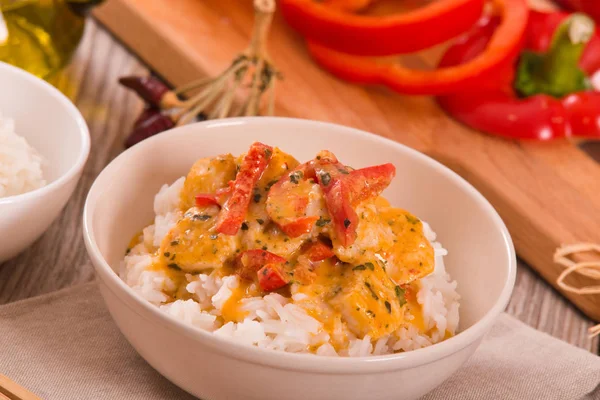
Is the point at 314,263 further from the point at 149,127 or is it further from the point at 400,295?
the point at 149,127

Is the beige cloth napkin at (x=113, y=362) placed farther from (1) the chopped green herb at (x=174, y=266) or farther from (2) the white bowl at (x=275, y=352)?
(1) the chopped green herb at (x=174, y=266)

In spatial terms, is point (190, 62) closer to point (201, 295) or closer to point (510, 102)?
point (510, 102)

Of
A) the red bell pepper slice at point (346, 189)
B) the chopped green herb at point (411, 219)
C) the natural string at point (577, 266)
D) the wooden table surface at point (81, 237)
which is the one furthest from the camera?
the natural string at point (577, 266)

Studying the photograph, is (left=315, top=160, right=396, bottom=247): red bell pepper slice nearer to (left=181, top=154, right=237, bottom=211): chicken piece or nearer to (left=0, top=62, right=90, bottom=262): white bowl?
(left=181, top=154, right=237, bottom=211): chicken piece

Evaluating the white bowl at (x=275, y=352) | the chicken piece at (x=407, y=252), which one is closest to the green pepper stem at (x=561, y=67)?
the white bowl at (x=275, y=352)

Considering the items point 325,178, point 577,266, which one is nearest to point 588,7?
point 577,266
